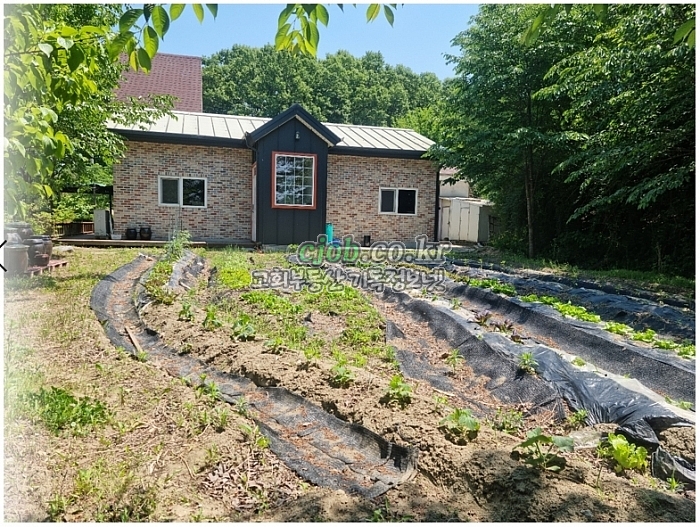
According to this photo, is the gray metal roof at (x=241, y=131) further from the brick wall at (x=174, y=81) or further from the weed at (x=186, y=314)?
the weed at (x=186, y=314)

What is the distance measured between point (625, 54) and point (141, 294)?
9.13 m

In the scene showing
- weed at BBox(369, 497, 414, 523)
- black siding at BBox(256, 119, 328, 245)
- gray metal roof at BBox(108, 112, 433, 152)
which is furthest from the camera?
gray metal roof at BBox(108, 112, 433, 152)

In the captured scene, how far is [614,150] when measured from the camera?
32.0ft

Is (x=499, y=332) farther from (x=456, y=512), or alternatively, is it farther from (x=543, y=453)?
(x=456, y=512)

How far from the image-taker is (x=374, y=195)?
634 inches

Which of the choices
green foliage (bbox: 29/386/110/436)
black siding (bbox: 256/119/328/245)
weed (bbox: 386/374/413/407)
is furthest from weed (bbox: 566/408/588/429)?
black siding (bbox: 256/119/328/245)

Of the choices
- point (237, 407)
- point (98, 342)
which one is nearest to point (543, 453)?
point (237, 407)

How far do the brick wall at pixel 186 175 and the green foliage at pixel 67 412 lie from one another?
1186 centimetres

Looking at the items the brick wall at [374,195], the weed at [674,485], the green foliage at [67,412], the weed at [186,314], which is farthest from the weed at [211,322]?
the brick wall at [374,195]

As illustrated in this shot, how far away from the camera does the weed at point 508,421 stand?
3.32 metres

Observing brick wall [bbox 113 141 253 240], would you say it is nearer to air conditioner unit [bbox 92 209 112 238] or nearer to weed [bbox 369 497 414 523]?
air conditioner unit [bbox 92 209 112 238]

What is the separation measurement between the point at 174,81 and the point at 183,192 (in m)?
10.4

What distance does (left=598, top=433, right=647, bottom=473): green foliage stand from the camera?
2.77m

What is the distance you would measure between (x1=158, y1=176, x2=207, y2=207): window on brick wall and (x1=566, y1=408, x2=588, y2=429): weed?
13.1 metres
